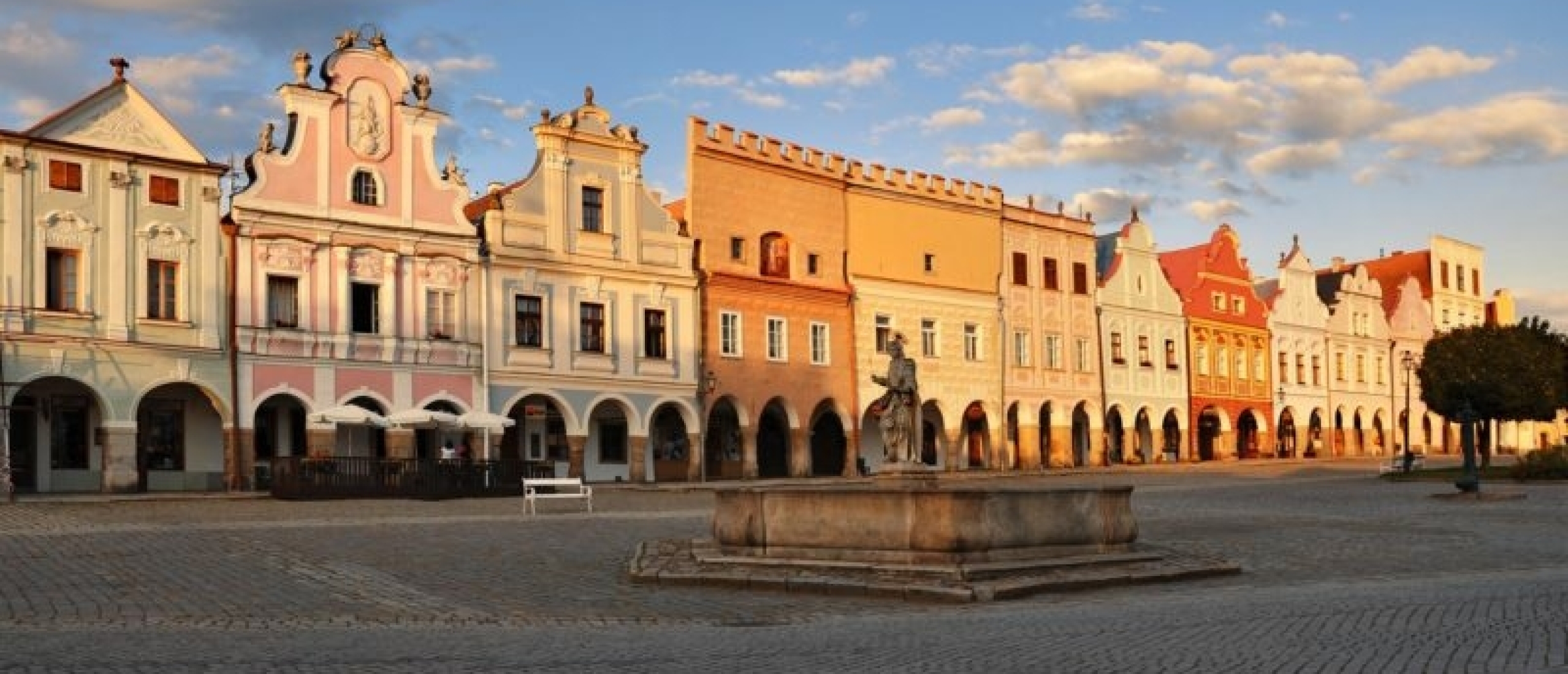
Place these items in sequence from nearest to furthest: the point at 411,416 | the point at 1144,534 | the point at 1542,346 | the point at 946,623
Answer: the point at 946,623
the point at 1144,534
the point at 411,416
the point at 1542,346

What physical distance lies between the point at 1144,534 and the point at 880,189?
94.9ft

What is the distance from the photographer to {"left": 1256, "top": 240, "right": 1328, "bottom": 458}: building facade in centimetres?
6575

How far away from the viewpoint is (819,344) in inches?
1863

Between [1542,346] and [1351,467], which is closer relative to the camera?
[1542,346]

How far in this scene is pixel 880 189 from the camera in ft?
162

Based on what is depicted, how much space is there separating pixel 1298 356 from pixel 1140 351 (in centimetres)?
1217

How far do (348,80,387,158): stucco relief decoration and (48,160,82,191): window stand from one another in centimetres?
637

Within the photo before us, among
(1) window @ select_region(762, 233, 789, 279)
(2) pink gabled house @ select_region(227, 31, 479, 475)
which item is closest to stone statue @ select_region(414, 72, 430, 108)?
(2) pink gabled house @ select_region(227, 31, 479, 475)

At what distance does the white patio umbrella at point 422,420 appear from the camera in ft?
110

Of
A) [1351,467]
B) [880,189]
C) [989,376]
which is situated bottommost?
[1351,467]

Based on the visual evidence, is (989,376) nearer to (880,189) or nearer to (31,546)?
(880,189)

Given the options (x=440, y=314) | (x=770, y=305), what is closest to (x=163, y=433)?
(x=440, y=314)

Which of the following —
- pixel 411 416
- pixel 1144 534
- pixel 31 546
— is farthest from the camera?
pixel 411 416

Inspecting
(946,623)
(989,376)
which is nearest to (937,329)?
(989,376)
